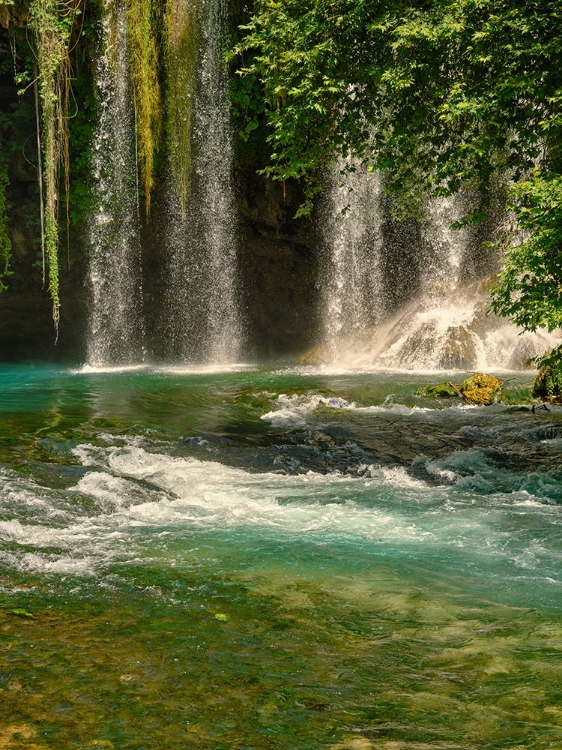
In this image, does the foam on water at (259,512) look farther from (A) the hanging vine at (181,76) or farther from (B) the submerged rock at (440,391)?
(A) the hanging vine at (181,76)

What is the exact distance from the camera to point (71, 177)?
21.3 metres

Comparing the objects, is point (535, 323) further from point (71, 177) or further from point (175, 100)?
point (71, 177)

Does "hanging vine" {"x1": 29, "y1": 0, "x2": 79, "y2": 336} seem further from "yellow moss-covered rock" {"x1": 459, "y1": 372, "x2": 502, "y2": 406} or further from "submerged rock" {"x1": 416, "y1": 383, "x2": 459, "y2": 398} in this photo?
"yellow moss-covered rock" {"x1": 459, "y1": 372, "x2": 502, "y2": 406}

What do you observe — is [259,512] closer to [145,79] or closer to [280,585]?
[280,585]

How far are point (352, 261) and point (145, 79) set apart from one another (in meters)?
7.10

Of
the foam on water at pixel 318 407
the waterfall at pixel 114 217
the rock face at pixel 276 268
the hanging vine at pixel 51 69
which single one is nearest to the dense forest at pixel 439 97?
the hanging vine at pixel 51 69

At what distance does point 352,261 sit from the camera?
2297 centimetres

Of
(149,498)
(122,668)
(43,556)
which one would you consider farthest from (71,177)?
(122,668)

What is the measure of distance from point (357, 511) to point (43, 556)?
2.85 m

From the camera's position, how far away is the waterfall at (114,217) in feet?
65.2

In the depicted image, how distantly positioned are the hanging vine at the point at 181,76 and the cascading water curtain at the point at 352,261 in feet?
13.2

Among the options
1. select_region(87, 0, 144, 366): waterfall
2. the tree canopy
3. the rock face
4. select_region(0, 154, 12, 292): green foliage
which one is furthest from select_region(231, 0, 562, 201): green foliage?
select_region(0, 154, 12, 292): green foliage

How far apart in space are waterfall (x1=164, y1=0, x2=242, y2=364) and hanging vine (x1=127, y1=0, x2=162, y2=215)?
3.41ft

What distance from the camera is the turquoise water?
388 cm
